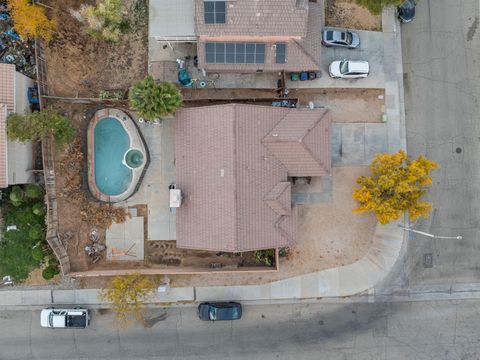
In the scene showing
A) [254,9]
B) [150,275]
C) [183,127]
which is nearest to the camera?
[254,9]

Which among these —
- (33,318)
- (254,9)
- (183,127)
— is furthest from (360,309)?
(33,318)

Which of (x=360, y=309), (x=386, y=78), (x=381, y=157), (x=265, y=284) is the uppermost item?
(x=386, y=78)

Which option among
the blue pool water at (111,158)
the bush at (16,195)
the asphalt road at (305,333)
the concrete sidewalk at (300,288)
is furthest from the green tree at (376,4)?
the bush at (16,195)

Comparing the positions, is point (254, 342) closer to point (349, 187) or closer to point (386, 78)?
point (349, 187)

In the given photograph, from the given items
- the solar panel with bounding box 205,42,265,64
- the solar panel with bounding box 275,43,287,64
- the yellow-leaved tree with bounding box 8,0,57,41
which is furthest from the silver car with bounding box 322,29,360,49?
the yellow-leaved tree with bounding box 8,0,57,41

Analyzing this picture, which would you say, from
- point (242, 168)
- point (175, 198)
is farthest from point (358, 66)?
point (175, 198)

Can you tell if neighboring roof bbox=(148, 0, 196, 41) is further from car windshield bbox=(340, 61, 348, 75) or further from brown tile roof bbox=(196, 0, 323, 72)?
car windshield bbox=(340, 61, 348, 75)

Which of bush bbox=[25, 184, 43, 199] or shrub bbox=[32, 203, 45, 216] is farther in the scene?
shrub bbox=[32, 203, 45, 216]
